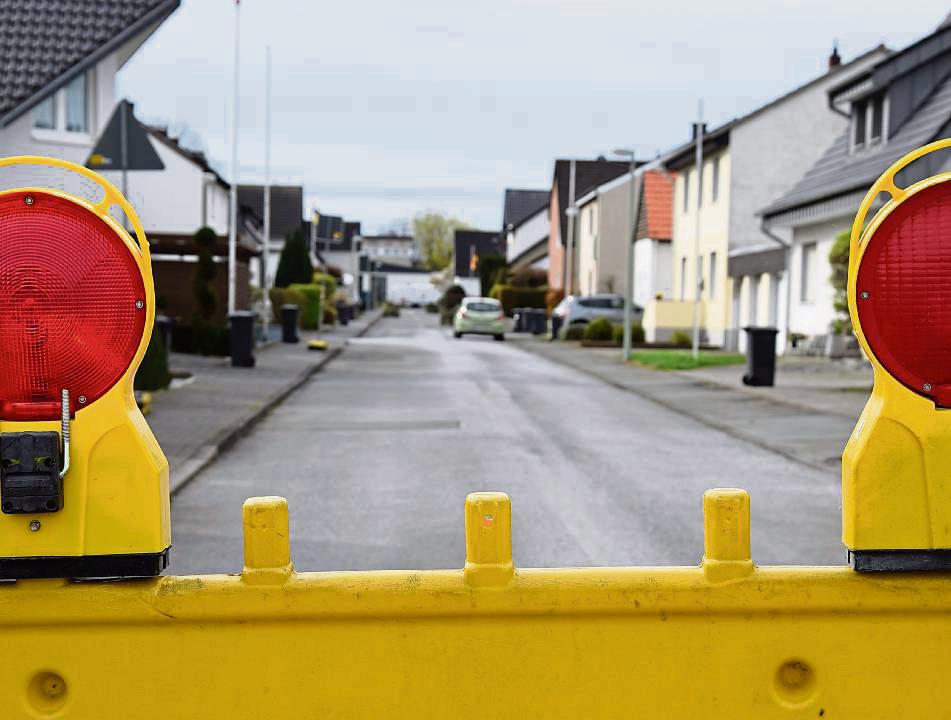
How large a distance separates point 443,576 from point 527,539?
5.33 metres

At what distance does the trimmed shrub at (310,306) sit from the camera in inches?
1914

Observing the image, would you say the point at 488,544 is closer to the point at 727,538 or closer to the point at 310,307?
the point at 727,538

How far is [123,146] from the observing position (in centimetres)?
1501

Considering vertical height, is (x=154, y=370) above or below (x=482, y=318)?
below

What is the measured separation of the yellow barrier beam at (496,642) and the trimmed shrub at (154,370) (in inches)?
581

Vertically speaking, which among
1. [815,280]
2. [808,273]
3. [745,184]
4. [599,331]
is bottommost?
[599,331]

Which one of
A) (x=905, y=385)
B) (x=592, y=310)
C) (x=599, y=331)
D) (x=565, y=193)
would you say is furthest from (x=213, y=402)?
(x=565, y=193)

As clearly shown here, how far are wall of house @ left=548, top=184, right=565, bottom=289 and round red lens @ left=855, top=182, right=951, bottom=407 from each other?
229 feet

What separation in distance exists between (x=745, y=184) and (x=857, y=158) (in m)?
11.5

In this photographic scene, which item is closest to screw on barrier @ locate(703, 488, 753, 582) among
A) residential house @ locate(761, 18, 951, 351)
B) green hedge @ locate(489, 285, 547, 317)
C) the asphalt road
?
the asphalt road

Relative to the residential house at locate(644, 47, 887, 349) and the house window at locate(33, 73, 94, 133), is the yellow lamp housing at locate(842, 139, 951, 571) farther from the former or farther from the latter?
the residential house at locate(644, 47, 887, 349)

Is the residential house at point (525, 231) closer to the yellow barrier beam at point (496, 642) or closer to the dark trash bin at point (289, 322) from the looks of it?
the dark trash bin at point (289, 322)

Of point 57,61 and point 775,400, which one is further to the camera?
point 57,61

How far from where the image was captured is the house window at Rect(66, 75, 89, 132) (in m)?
23.4
